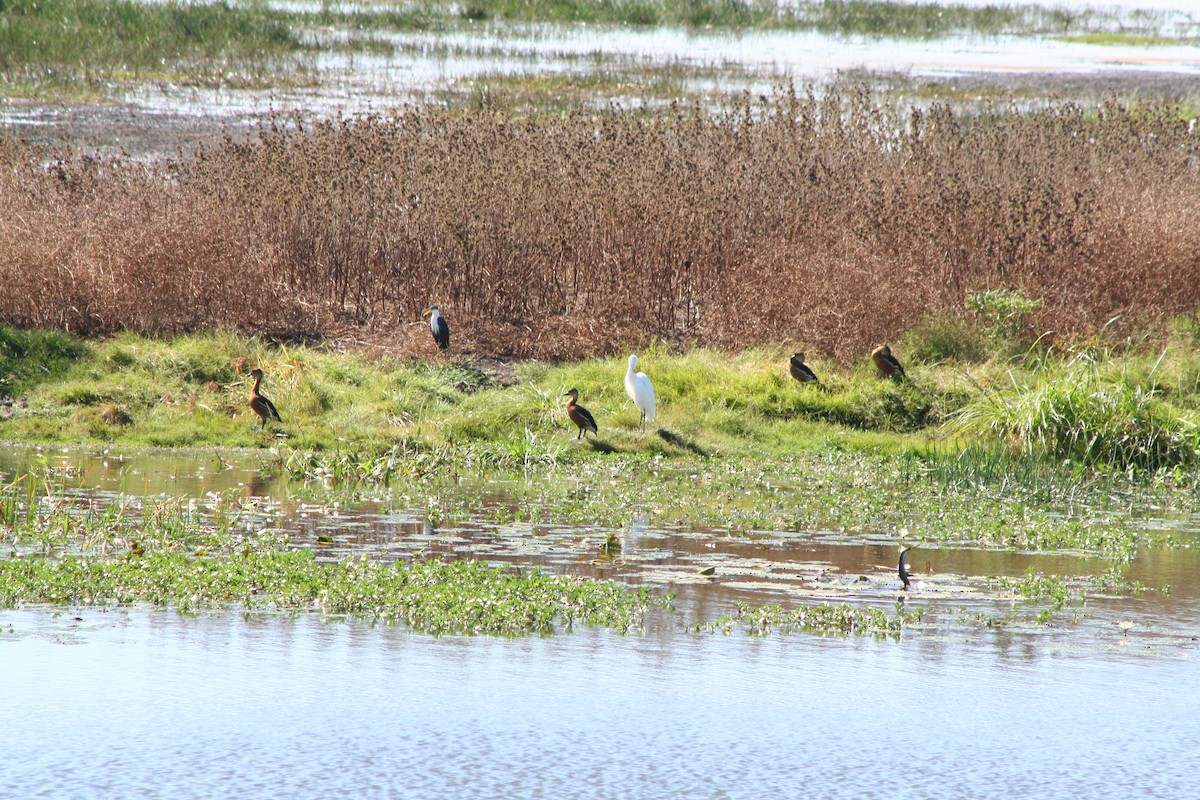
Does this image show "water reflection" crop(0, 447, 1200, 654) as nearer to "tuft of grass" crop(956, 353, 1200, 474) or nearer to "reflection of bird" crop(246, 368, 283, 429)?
"reflection of bird" crop(246, 368, 283, 429)

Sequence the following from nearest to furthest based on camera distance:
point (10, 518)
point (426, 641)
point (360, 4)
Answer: point (426, 641) → point (10, 518) → point (360, 4)

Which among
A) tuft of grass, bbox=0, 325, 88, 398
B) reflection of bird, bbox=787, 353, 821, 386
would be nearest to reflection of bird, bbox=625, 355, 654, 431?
reflection of bird, bbox=787, 353, 821, 386

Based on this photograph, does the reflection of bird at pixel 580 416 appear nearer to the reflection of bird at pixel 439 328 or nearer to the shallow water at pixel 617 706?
the reflection of bird at pixel 439 328

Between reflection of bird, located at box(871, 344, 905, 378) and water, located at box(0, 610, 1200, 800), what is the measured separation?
7193 mm

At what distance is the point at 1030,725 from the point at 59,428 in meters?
10.1

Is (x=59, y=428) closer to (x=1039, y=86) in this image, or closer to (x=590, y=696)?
(x=590, y=696)

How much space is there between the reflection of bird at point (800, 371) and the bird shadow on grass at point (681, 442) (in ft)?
4.89

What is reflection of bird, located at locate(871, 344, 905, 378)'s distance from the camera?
14.6 metres

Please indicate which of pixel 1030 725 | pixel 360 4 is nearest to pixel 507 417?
pixel 1030 725

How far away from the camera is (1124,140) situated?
18.5 metres

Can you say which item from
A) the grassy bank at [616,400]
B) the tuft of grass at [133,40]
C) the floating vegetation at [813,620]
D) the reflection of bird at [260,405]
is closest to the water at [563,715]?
the floating vegetation at [813,620]

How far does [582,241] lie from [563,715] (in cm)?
1060

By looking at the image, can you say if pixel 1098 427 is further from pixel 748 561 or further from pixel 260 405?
pixel 260 405

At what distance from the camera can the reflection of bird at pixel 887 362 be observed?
47.8 ft
